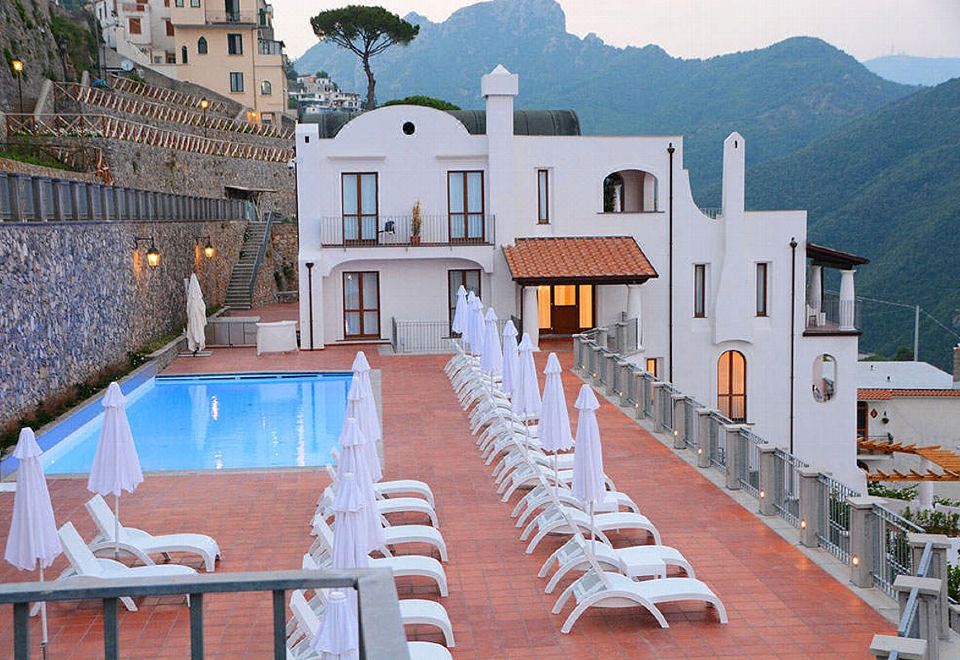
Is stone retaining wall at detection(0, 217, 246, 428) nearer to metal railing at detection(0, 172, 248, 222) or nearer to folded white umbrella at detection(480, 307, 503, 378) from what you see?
metal railing at detection(0, 172, 248, 222)

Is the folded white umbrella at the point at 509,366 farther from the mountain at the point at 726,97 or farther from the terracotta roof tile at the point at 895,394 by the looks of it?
the mountain at the point at 726,97

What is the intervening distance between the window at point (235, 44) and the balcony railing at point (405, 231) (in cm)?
4505

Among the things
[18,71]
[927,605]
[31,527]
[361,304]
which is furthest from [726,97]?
[31,527]

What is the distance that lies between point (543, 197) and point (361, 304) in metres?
6.17

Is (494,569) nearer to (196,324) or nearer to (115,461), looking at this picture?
(115,461)

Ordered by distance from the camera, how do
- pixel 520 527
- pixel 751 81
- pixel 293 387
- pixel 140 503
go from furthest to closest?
1. pixel 751 81
2. pixel 293 387
3. pixel 140 503
4. pixel 520 527

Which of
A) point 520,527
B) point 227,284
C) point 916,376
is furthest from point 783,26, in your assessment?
point 520,527

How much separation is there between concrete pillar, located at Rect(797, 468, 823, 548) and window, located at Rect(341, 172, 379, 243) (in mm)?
20720

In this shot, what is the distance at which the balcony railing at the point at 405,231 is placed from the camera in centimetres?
3059

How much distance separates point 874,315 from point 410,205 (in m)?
47.3

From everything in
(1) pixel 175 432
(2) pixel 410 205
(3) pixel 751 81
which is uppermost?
(3) pixel 751 81

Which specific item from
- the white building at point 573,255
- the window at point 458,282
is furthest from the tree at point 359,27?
the window at point 458,282

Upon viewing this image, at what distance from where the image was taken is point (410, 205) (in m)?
31.1

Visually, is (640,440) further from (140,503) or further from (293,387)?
(293,387)
